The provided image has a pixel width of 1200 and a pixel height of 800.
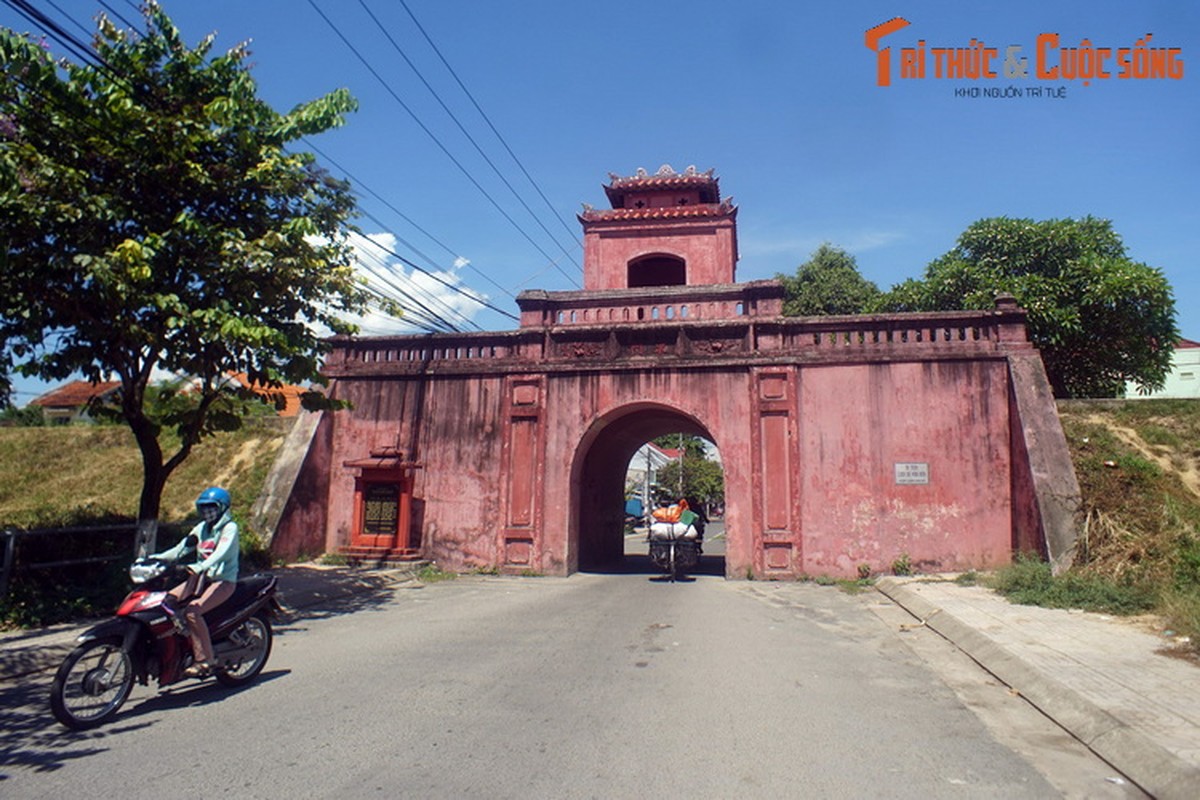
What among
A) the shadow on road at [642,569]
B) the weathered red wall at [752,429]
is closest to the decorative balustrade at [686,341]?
the weathered red wall at [752,429]

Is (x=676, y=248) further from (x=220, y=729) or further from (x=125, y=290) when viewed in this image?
(x=220, y=729)

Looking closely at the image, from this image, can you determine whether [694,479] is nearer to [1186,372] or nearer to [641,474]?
[641,474]

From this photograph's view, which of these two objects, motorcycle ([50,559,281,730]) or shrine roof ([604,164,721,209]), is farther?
shrine roof ([604,164,721,209])

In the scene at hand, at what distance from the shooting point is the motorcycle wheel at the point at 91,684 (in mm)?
4609

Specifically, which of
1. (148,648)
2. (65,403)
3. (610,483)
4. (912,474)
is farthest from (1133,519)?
(65,403)

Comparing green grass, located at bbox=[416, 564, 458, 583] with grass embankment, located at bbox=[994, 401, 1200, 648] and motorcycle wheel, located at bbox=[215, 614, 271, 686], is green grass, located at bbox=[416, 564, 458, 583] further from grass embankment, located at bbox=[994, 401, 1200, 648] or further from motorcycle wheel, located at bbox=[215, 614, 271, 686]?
grass embankment, located at bbox=[994, 401, 1200, 648]

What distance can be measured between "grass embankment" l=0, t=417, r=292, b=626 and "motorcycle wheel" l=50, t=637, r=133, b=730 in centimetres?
414

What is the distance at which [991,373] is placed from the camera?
1419 centimetres

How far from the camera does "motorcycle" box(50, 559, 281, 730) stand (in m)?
4.77

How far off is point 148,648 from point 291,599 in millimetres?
5499

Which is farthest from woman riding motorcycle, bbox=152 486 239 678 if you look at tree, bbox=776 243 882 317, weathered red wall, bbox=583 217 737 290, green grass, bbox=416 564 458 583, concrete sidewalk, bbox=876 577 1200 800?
tree, bbox=776 243 882 317

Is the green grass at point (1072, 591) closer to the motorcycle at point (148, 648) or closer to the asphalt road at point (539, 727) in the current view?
the asphalt road at point (539, 727)

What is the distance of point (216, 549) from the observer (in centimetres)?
567

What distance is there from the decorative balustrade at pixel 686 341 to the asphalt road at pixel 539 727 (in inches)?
310
